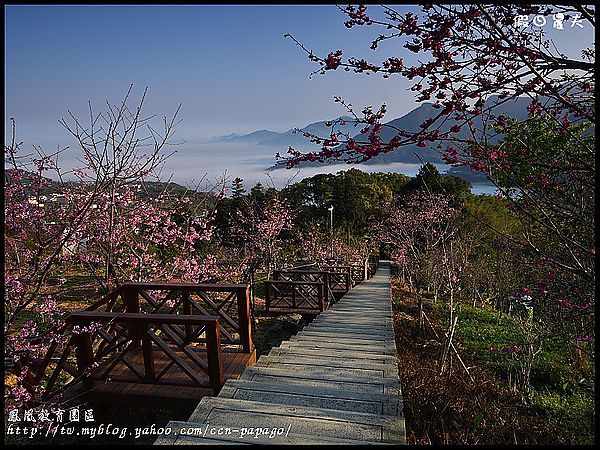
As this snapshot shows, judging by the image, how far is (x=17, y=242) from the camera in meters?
3.81

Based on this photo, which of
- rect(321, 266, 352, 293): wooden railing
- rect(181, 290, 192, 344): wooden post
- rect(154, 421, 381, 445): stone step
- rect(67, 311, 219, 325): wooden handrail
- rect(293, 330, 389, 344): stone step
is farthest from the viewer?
rect(321, 266, 352, 293): wooden railing

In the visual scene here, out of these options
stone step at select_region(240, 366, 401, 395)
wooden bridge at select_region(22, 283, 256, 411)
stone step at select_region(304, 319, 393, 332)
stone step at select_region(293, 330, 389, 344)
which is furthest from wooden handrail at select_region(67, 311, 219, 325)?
stone step at select_region(304, 319, 393, 332)

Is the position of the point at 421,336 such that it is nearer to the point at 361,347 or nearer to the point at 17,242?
the point at 361,347

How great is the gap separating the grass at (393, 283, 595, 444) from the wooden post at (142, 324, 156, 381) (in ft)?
6.97

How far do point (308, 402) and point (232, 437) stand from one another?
716mm

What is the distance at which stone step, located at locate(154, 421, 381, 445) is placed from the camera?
2189 millimetres

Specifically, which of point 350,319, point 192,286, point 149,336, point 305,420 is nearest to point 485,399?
point 305,420

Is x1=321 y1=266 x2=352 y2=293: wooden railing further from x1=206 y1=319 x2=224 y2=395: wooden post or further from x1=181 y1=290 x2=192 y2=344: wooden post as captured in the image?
x1=206 y1=319 x2=224 y2=395: wooden post

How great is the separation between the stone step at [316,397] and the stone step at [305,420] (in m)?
0.14

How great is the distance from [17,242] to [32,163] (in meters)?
0.74

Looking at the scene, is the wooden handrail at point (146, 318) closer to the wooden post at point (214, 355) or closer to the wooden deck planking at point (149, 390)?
the wooden post at point (214, 355)

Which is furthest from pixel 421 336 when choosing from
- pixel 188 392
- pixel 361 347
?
pixel 188 392

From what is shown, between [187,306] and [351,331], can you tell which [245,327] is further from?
[351,331]

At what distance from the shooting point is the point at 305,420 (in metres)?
2.49
